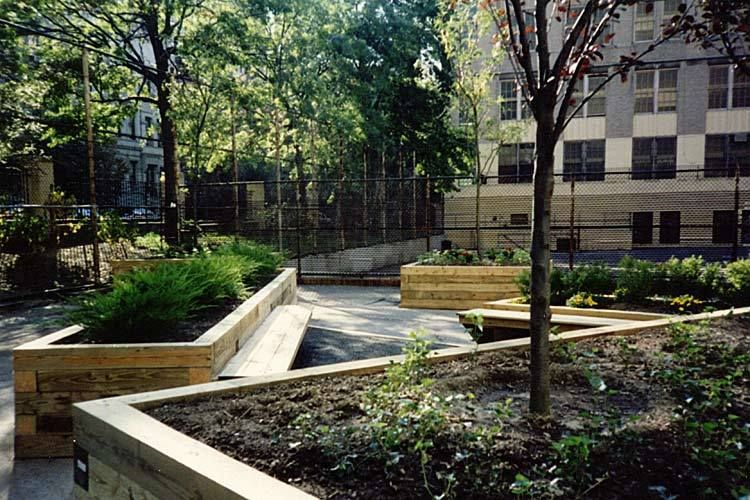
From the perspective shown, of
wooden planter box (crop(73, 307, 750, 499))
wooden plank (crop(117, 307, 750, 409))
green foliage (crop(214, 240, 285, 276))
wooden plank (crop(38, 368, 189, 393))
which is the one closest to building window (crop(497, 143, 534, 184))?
green foliage (crop(214, 240, 285, 276))

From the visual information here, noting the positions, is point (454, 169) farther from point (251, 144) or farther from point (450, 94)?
point (251, 144)

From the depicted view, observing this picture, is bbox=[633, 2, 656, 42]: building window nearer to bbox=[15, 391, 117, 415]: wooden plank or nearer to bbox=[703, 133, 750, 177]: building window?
bbox=[703, 133, 750, 177]: building window

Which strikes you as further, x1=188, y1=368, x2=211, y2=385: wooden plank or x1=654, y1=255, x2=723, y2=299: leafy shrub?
x1=654, y1=255, x2=723, y2=299: leafy shrub

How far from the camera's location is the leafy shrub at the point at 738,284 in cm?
686

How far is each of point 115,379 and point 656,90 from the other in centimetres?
2909

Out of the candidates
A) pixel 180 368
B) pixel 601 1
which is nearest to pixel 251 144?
pixel 180 368

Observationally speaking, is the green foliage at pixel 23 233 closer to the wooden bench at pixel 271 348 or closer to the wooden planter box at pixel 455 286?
the wooden planter box at pixel 455 286

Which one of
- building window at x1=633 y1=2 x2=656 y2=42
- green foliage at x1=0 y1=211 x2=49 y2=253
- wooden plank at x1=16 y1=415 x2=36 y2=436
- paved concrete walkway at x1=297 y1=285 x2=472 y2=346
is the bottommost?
paved concrete walkway at x1=297 y1=285 x2=472 y2=346

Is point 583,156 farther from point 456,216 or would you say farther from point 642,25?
point 456,216

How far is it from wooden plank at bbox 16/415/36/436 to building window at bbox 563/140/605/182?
27.0 meters

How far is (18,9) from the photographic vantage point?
1475cm

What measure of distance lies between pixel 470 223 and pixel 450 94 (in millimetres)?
5730

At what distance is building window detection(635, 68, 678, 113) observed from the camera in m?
27.3

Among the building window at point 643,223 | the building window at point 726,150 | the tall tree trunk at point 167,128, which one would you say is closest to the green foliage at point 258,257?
the tall tree trunk at point 167,128
